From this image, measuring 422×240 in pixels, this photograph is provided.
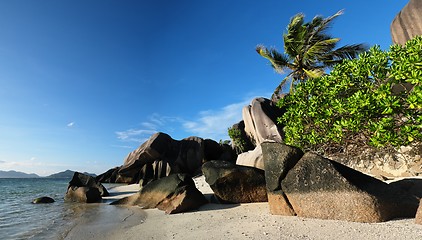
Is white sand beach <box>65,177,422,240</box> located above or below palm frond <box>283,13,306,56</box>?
below

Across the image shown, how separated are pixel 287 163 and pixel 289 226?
1933 mm

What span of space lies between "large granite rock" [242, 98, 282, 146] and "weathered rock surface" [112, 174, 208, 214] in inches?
582

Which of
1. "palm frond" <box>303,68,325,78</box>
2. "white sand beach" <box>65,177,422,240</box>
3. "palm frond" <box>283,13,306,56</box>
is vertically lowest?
"white sand beach" <box>65,177,422,240</box>

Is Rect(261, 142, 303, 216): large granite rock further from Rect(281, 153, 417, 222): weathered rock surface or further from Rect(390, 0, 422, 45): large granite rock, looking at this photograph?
Rect(390, 0, 422, 45): large granite rock

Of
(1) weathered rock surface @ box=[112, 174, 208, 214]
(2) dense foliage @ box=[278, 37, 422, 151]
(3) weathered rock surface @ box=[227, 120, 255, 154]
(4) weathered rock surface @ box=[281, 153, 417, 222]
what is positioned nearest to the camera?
(4) weathered rock surface @ box=[281, 153, 417, 222]

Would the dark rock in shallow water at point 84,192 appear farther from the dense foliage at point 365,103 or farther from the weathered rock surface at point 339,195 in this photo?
the weathered rock surface at point 339,195

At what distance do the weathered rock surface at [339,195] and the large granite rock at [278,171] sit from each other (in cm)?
18

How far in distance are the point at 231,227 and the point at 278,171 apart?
2073mm

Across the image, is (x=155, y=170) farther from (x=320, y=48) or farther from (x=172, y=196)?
(x=320, y=48)

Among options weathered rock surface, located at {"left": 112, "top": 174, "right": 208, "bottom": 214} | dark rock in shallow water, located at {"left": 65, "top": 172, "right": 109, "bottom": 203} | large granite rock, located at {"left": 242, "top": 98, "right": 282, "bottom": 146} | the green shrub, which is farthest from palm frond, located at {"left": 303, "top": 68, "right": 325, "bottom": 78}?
dark rock in shallow water, located at {"left": 65, "top": 172, "right": 109, "bottom": 203}

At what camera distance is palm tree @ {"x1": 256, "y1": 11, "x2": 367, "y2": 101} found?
2047 cm

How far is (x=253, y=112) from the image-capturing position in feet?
85.1

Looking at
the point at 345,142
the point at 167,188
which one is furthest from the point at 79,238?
the point at 345,142

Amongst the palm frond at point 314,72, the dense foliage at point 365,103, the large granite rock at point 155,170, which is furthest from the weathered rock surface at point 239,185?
the large granite rock at point 155,170
